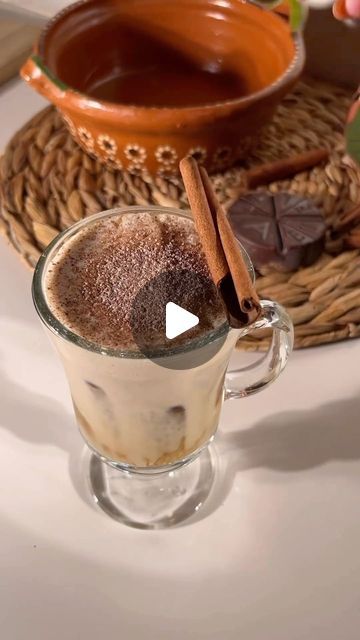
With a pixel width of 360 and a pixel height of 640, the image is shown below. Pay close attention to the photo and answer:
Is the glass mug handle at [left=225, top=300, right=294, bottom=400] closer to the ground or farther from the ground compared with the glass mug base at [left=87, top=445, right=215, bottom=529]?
farther from the ground

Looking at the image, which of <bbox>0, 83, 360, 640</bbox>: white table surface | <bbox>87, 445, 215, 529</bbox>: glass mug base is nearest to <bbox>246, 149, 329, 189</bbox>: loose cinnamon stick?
<bbox>0, 83, 360, 640</bbox>: white table surface

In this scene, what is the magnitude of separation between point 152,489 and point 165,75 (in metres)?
0.65

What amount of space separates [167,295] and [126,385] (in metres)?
0.07

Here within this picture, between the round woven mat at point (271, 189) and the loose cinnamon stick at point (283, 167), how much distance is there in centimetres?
1

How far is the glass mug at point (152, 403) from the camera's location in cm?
50

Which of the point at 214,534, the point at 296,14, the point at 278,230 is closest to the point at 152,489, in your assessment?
the point at 214,534

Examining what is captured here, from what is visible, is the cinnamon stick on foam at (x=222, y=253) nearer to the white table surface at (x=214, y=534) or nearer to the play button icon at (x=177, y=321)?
the play button icon at (x=177, y=321)

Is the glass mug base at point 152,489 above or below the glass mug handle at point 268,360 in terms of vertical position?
below

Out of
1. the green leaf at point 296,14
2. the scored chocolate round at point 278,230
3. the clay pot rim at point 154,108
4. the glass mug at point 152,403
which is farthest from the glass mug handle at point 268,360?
the green leaf at point 296,14

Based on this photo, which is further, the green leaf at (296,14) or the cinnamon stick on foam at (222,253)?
the green leaf at (296,14)

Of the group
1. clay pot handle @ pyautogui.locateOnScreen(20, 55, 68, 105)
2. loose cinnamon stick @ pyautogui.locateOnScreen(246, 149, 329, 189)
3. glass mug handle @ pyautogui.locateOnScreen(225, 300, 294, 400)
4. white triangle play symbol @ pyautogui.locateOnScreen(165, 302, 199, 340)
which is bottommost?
loose cinnamon stick @ pyautogui.locateOnScreen(246, 149, 329, 189)

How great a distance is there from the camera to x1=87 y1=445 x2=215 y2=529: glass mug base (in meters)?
0.60

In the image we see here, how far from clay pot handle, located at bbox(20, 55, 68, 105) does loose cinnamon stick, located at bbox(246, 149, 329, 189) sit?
0.80 feet

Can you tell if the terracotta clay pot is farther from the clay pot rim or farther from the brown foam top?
the brown foam top
